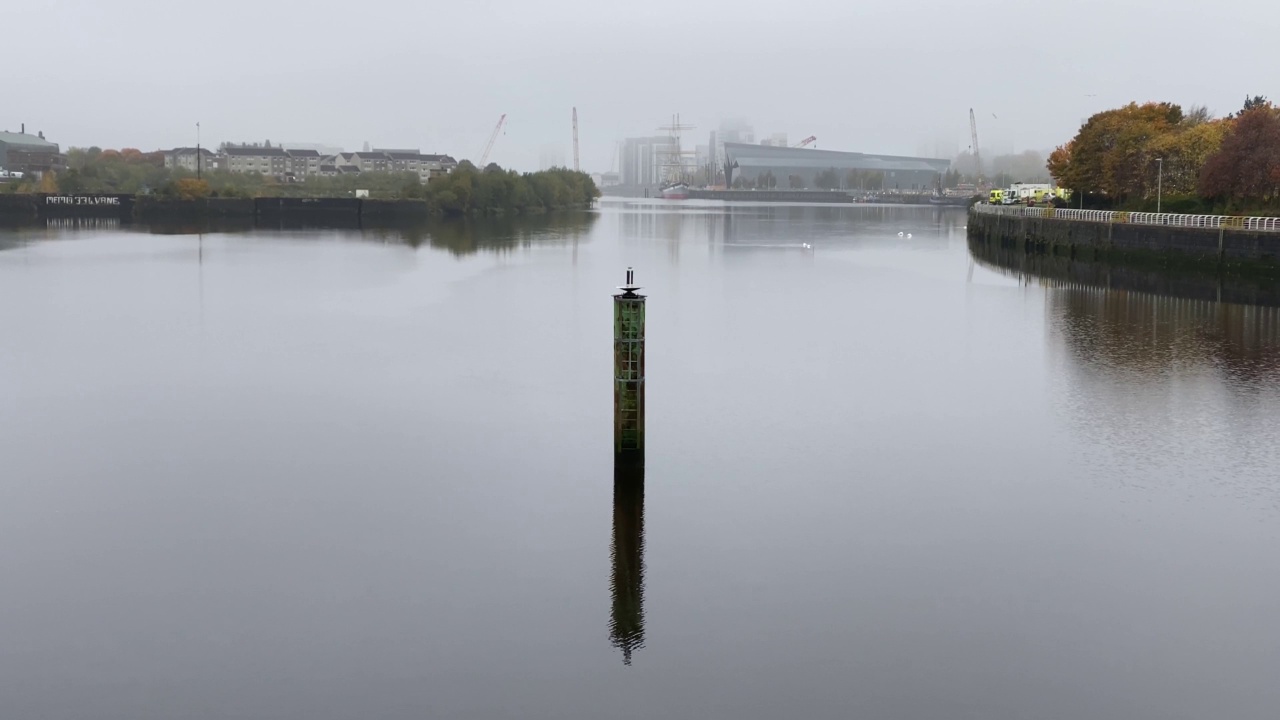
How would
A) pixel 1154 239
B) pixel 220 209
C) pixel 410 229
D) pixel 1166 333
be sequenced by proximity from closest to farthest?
1. pixel 1166 333
2. pixel 1154 239
3. pixel 410 229
4. pixel 220 209

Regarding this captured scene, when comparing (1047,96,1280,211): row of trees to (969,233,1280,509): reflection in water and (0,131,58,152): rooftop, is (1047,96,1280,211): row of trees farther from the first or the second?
(0,131,58,152): rooftop

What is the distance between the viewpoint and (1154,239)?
1151 inches

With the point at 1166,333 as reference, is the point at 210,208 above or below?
above

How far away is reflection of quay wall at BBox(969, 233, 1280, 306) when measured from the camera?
2367 centimetres

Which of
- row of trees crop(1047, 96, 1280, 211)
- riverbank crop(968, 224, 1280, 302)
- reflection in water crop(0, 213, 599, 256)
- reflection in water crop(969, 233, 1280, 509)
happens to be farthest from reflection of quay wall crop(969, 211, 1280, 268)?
reflection in water crop(0, 213, 599, 256)

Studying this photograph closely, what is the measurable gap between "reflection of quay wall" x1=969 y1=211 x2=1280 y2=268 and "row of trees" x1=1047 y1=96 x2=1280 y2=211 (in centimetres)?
255

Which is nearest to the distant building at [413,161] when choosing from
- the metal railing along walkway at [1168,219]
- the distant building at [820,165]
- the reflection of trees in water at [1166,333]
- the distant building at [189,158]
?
the distant building at [189,158]

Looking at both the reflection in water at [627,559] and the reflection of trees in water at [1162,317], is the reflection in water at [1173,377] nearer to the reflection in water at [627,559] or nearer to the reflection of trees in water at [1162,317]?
the reflection of trees in water at [1162,317]

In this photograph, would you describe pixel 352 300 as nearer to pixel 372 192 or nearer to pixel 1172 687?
pixel 1172 687

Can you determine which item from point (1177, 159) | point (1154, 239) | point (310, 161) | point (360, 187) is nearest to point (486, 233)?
point (1177, 159)

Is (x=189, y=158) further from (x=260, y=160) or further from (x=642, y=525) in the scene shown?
(x=642, y=525)

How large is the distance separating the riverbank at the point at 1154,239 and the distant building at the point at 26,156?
250ft

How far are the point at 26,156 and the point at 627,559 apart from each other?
325ft

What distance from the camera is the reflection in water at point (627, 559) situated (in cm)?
733
